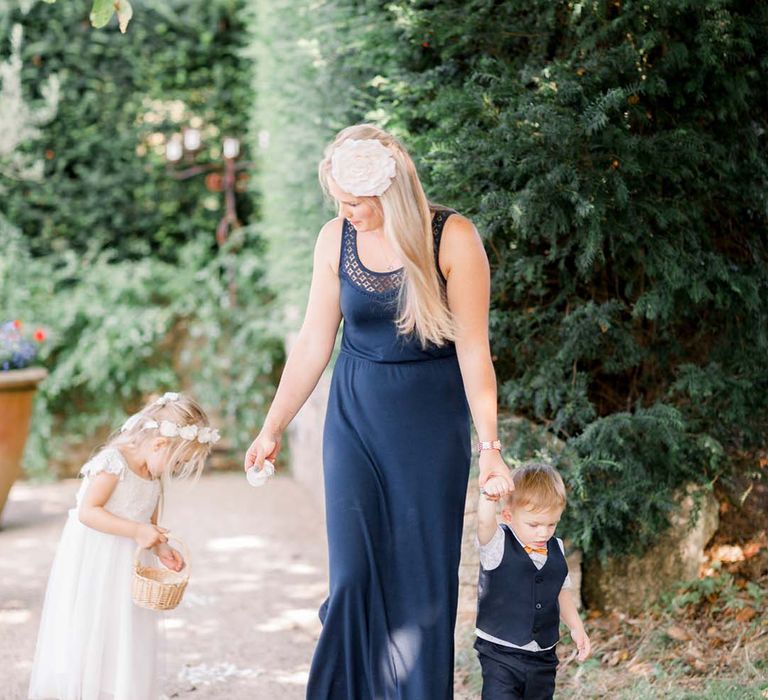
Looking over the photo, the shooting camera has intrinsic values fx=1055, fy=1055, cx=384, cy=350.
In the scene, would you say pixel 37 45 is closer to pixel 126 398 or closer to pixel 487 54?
pixel 126 398

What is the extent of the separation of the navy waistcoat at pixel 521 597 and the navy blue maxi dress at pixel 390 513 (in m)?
0.14

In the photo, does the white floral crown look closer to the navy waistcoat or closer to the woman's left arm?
the woman's left arm

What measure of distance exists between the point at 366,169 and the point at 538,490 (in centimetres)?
105

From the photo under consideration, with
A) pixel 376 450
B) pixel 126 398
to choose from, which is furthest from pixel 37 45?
pixel 376 450

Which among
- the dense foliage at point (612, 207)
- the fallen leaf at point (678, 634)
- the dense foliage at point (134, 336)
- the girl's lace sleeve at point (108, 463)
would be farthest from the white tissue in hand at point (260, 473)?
the dense foliage at point (134, 336)

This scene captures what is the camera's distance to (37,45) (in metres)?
7.92

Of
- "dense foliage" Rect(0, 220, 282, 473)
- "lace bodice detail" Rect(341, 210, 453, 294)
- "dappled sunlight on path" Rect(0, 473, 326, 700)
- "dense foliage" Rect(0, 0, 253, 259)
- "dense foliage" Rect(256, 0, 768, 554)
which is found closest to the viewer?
"lace bodice detail" Rect(341, 210, 453, 294)

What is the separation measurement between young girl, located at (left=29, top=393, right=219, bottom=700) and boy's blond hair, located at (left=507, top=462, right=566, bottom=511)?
962 millimetres

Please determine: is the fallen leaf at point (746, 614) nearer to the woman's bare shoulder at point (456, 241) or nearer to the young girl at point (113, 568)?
the woman's bare shoulder at point (456, 241)

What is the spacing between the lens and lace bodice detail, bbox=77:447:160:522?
323 centimetres

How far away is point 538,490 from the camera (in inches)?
121

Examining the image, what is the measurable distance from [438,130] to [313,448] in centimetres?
342

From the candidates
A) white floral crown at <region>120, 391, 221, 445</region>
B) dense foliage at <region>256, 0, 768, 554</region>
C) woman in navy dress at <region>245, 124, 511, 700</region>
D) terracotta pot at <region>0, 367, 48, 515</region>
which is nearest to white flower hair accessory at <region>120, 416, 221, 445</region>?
white floral crown at <region>120, 391, 221, 445</region>

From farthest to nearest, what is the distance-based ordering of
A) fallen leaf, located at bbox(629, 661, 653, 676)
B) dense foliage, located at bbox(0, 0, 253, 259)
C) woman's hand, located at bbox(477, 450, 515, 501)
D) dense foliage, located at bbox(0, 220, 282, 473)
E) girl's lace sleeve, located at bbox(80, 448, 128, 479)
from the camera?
dense foliage, located at bbox(0, 0, 253, 259) → dense foliage, located at bbox(0, 220, 282, 473) → fallen leaf, located at bbox(629, 661, 653, 676) → girl's lace sleeve, located at bbox(80, 448, 128, 479) → woman's hand, located at bbox(477, 450, 515, 501)
